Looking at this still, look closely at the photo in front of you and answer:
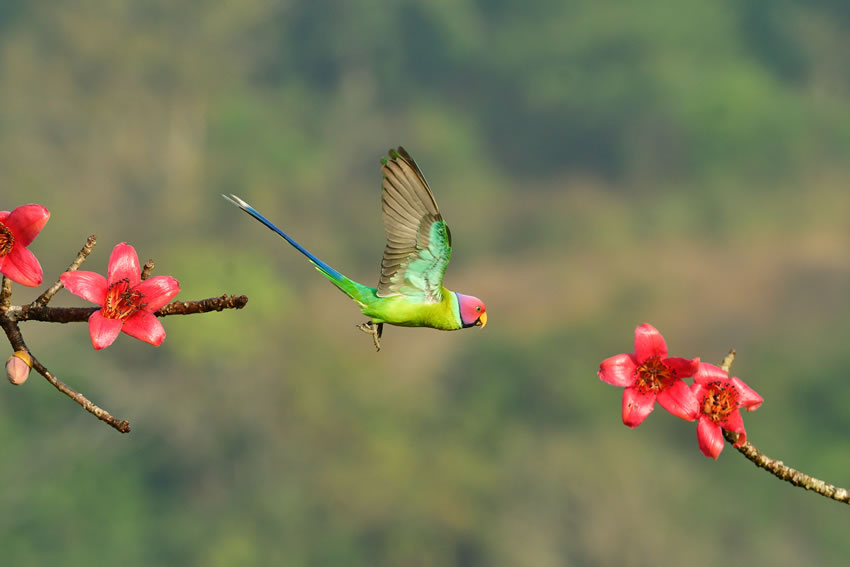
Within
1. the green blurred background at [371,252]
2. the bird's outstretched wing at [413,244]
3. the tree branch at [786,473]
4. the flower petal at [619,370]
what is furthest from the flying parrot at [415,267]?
the green blurred background at [371,252]

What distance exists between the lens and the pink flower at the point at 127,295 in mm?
1412

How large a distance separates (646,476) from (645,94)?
23206 mm

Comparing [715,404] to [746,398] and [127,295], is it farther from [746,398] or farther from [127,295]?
[127,295]

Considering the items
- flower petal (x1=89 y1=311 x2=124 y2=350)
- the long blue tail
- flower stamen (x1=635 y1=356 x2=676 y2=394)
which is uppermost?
the long blue tail

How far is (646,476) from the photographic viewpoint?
50.5m

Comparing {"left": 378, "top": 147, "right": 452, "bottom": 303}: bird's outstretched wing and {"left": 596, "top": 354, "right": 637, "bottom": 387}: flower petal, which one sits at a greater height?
{"left": 378, "top": 147, "right": 452, "bottom": 303}: bird's outstretched wing

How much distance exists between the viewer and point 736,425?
149 centimetres

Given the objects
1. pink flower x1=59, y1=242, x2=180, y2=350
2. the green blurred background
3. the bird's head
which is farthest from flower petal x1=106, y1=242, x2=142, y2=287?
the green blurred background

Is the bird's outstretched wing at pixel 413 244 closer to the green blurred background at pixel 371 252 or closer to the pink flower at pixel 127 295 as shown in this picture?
the pink flower at pixel 127 295

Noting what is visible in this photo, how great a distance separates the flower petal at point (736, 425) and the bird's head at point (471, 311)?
55 centimetres

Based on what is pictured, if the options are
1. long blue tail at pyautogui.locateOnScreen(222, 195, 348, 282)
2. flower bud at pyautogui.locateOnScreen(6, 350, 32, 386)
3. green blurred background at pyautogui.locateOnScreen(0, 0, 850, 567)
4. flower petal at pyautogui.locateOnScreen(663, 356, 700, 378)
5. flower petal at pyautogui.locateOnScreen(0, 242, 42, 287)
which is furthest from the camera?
green blurred background at pyautogui.locateOnScreen(0, 0, 850, 567)

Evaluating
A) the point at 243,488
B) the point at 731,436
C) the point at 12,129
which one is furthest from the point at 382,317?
the point at 12,129

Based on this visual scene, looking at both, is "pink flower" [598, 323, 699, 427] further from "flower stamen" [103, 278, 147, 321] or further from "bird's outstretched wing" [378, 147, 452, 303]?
"flower stamen" [103, 278, 147, 321]

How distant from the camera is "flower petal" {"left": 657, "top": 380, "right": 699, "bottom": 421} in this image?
1.50 meters
